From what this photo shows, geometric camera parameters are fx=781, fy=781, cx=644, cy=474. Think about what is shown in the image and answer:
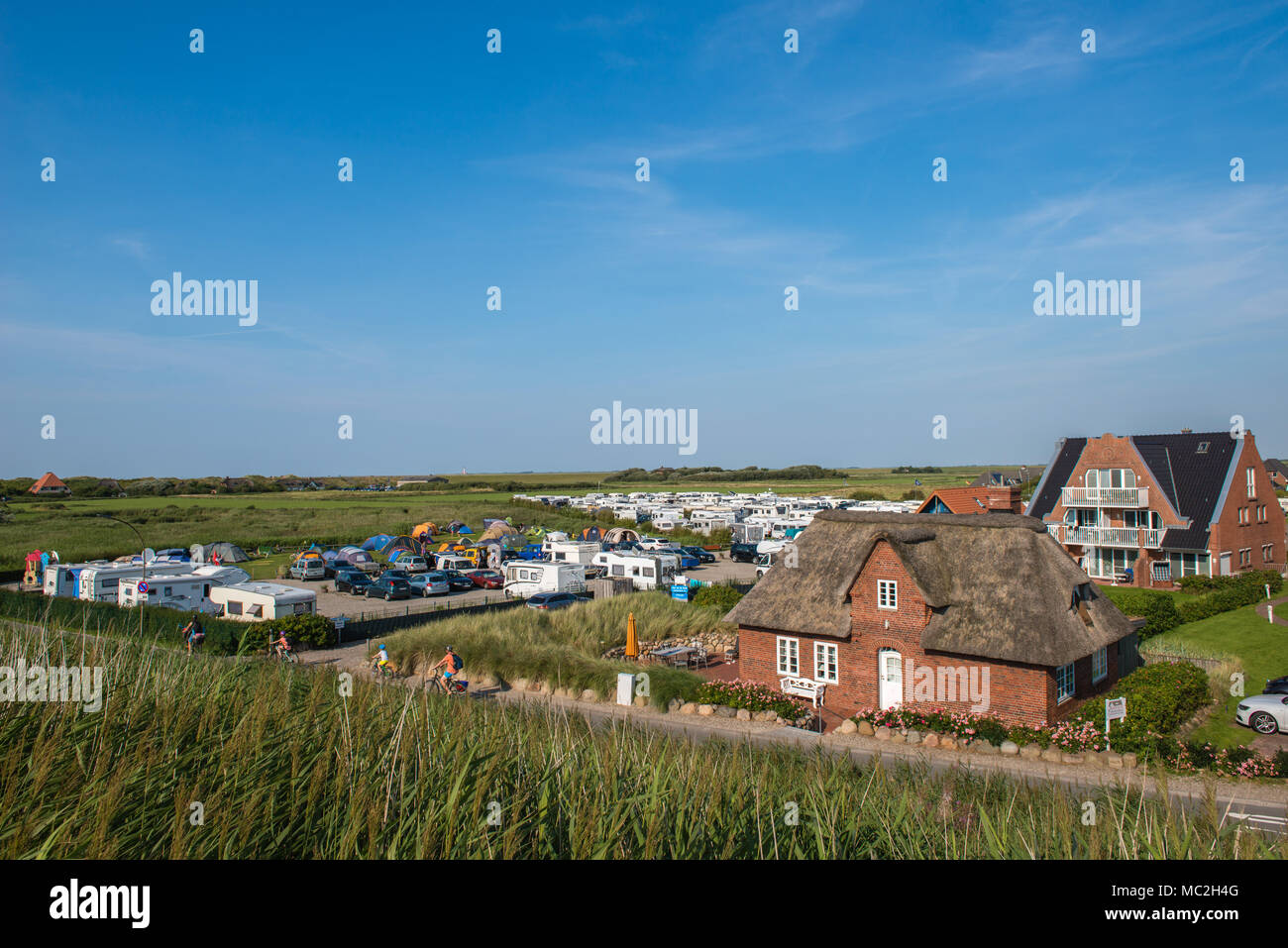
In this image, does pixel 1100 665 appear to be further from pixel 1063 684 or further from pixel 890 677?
pixel 890 677

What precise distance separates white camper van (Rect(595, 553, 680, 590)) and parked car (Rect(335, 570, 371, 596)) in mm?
15549

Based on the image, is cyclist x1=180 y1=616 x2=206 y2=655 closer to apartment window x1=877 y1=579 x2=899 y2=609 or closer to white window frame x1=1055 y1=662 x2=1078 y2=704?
apartment window x1=877 y1=579 x2=899 y2=609

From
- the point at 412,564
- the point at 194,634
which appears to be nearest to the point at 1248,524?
the point at 194,634

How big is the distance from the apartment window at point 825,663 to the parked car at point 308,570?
43513 mm

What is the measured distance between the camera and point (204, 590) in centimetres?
4053

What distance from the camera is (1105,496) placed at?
44.6 m

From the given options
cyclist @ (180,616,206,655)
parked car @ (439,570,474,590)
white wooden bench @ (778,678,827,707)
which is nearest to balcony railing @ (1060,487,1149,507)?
white wooden bench @ (778,678,827,707)

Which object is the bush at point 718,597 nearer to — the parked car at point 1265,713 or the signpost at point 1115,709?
the signpost at point 1115,709

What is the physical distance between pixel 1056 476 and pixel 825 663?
32818 millimetres

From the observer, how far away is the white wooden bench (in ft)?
76.5

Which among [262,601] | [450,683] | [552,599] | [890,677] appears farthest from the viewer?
[552,599]

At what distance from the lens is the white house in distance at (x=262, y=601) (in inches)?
1369
